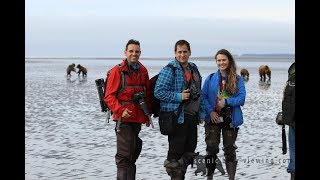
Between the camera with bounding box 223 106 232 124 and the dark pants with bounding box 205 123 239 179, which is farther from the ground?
the camera with bounding box 223 106 232 124

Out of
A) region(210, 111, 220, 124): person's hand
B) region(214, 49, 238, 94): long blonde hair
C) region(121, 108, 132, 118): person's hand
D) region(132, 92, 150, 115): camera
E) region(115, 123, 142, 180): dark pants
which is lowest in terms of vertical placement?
region(115, 123, 142, 180): dark pants

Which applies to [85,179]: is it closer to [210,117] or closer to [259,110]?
[210,117]

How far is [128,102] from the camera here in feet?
21.2

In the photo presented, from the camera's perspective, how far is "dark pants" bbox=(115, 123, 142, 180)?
6500 millimetres

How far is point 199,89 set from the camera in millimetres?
6664

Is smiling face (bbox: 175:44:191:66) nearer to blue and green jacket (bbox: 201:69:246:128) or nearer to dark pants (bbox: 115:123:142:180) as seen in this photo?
blue and green jacket (bbox: 201:69:246:128)

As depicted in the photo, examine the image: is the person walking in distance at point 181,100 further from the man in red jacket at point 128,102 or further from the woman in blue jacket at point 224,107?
the woman in blue jacket at point 224,107

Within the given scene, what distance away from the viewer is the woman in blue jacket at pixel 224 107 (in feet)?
22.9

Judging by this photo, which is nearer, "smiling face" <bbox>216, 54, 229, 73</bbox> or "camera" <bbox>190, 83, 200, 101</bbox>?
"camera" <bbox>190, 83, 200, 101</bbox>

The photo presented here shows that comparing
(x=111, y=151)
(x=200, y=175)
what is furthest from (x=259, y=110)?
(x=200, y=175)

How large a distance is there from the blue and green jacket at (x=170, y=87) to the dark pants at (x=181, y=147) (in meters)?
0.12

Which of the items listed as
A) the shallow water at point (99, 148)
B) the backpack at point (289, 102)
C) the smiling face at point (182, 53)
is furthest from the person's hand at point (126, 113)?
the backpack at point (289, 102)

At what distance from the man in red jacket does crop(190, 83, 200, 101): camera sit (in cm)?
52

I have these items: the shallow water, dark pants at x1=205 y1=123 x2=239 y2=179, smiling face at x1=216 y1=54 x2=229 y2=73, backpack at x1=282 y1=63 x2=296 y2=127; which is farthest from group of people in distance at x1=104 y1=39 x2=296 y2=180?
the shallow water
